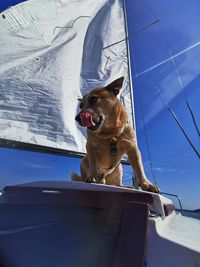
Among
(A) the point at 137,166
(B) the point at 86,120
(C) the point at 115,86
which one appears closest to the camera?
(B) the point at 86,120

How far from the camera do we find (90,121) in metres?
2.00

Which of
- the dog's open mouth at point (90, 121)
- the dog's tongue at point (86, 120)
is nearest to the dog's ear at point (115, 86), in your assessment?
the dog's open mouth at point (90, 121)

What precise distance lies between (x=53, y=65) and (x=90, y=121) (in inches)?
83.9

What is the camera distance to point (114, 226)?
28.1 inches

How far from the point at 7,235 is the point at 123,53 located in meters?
4.61

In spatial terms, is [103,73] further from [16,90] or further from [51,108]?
[16,90]

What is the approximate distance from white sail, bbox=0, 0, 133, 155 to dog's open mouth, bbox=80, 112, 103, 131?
119cm

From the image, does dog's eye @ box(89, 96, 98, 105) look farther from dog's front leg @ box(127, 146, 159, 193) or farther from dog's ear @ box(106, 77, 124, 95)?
dog's front leg @ box(127, 146, 159, 193)

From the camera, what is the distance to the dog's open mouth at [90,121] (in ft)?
6.48

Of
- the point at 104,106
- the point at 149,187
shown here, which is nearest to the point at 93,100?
the point at 104,106

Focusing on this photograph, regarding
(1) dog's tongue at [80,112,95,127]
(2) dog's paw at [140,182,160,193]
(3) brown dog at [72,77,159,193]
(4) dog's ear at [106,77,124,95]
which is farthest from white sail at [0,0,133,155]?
(2) dog's paw at [140,182,160,193]

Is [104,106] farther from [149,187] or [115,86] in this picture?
[149,187]

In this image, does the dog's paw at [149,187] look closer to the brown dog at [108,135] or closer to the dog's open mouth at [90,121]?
the brown dog at [108,135]

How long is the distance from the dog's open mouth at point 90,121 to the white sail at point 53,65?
1.19 m
